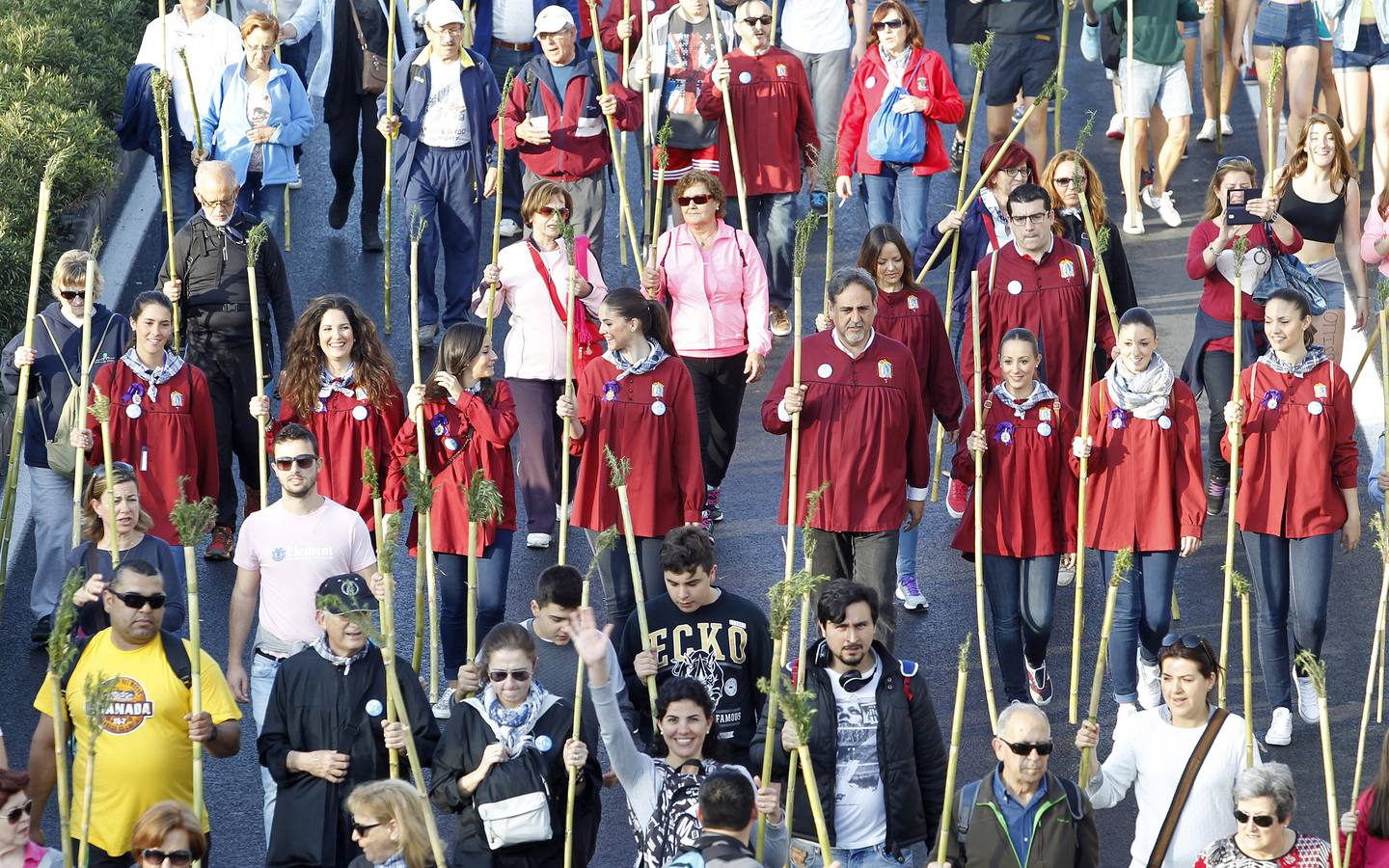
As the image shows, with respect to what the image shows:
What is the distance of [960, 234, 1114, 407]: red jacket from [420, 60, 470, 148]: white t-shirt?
11.0 ft

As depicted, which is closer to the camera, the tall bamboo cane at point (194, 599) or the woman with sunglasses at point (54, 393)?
the tall bamboo cane at point (194, 599)

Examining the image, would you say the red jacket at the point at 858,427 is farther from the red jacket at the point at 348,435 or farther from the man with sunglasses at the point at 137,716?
the man with sunglasses at the point at 137,716

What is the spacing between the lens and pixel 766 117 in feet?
40.7

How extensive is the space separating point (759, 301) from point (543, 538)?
1581mm

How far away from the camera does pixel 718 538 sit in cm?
1096

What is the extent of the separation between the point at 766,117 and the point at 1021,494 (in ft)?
13.0

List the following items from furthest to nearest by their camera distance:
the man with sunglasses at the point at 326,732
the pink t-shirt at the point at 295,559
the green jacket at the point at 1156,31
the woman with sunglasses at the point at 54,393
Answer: the green jacket at the point at 1156,31 → the woman with sunglasses at the point at 54,393 → the pink t-shirt at the point at 295,559 → the man with sunglasses at the point at 326,732

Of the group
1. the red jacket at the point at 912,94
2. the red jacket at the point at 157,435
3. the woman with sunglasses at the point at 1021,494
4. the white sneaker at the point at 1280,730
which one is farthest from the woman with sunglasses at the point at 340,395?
the red jacket at the point at 912,94

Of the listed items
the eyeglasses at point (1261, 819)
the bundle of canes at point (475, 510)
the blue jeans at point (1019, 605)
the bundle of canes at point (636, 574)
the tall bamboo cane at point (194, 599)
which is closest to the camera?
the eyeglasses at point (1261, 819)

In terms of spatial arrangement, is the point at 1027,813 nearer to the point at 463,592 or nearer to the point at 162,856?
the point at 162,856

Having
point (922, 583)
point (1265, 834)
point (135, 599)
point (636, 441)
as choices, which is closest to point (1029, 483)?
point (922, 583)

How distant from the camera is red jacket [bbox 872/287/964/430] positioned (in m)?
9.84

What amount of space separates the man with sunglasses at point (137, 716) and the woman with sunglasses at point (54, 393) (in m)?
2.20

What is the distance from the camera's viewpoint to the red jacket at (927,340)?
32.3 feet
